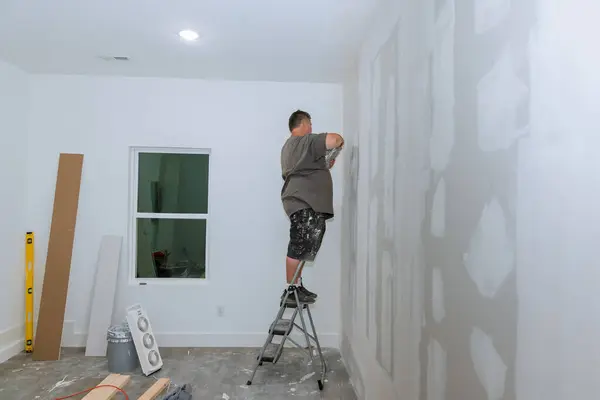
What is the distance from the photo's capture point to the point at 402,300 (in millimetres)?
1986

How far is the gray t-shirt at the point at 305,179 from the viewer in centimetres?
338

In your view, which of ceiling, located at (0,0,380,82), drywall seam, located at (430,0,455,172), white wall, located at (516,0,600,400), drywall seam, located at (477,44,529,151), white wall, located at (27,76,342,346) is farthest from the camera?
white wall, located at (27,76,342,346)

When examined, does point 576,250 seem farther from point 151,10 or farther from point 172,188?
point 172,188

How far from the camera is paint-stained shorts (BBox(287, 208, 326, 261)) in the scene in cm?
345

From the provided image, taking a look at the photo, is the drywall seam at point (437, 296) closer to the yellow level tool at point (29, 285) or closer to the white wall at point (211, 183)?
the white wall at point (211, 183)

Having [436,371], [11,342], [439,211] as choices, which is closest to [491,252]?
[439,211]

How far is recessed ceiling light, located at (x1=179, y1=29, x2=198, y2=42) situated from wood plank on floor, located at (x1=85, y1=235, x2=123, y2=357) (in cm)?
199

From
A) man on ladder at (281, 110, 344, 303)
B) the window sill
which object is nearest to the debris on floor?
man on ladder at (281, 110, 344, 303)

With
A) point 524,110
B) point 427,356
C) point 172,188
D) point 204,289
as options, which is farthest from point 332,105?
point 524,110

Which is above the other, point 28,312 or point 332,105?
point 332,105

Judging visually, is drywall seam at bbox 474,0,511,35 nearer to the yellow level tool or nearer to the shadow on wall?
the shadow on wall

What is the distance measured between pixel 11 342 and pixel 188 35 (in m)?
3.06

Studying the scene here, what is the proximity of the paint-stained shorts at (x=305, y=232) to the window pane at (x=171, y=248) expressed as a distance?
3.93ft

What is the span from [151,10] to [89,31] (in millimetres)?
668
